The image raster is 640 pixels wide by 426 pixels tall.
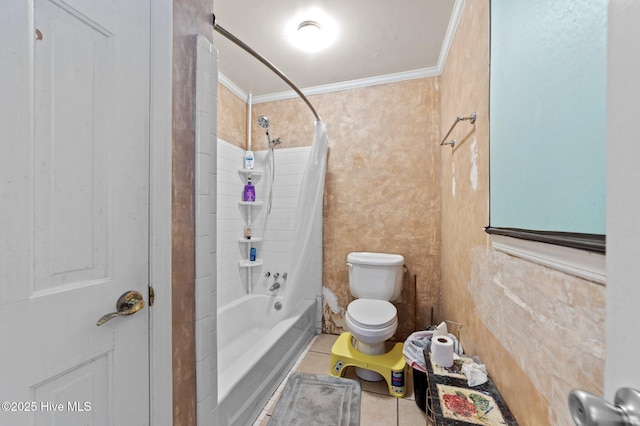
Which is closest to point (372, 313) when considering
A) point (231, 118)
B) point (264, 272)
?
point (264, 272)

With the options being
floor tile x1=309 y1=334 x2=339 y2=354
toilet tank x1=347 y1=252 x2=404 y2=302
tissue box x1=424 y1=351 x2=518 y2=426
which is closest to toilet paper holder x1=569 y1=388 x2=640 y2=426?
tissue box x1=424 y1=351 x2=518 y2=426

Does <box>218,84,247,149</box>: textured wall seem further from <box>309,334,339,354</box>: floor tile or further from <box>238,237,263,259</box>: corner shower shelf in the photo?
<box>309,334,339,354</box>: floor tile

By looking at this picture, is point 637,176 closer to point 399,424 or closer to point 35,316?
point 35,316

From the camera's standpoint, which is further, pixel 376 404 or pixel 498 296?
pixel 376 404

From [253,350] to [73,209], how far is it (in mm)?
1352

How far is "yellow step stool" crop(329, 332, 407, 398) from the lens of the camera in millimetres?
1656

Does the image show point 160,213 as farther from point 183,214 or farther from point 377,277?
point 377,277

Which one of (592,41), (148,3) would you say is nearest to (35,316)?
(148,3)

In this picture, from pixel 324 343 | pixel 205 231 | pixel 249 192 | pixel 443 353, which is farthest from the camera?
pixel 249 192

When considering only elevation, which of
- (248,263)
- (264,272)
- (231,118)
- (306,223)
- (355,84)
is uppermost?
(355,84)

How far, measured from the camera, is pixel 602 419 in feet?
0.88

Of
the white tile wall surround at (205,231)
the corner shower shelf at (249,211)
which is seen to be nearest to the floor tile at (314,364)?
the white tile wall surround at (205,231)

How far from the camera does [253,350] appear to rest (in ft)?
5.44

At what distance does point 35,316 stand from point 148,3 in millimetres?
990
